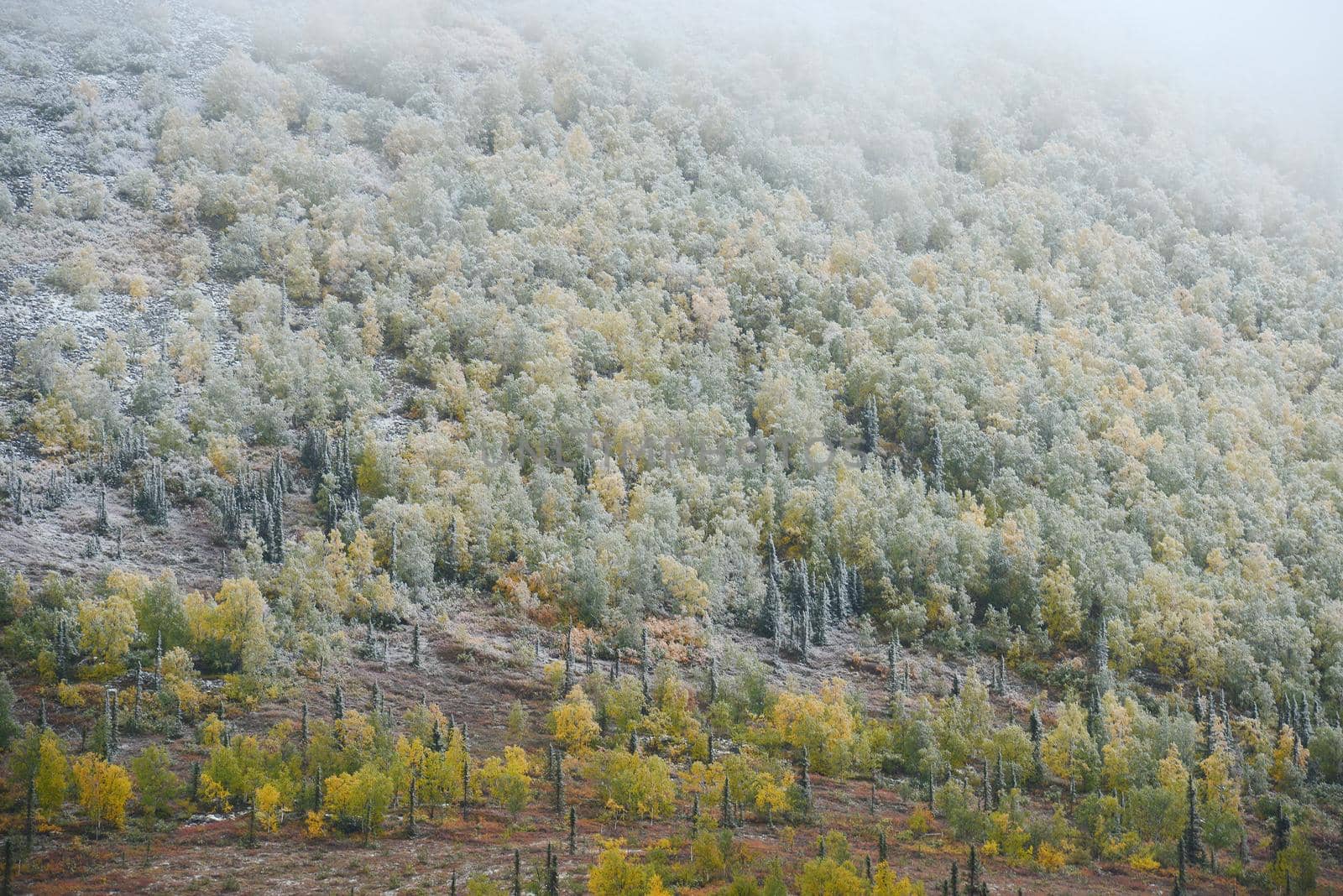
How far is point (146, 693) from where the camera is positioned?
11969 cm

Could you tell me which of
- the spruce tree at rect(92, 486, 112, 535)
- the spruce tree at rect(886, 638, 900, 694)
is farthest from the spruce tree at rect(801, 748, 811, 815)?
the spruce tree at rect(92, 486, 112, 535)

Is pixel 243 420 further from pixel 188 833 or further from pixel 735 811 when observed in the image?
pixel 735 811

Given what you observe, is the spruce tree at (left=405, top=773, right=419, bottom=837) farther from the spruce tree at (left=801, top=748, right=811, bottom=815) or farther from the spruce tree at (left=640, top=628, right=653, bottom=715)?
the spruce tree at (left=801, top=748, right=811, bottom=815)

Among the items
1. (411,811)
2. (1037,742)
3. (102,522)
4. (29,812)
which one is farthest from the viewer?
(102,522)

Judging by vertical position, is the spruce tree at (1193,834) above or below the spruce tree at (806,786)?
below

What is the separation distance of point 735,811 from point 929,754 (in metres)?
23.4

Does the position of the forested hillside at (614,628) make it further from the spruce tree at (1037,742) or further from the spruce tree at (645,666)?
the spruce tree at (1037,742)

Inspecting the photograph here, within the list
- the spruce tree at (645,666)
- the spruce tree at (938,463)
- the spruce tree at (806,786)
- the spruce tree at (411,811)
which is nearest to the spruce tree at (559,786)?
the spruce tree at (411,811)

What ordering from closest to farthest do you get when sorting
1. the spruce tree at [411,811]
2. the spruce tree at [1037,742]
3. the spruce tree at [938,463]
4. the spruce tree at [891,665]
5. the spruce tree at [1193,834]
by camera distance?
the spruce tree at [411,811], the spruce tree at [1193,834], the spruce tree at [1037,742], the spruce tree at [891,665], the spruce tree at [938,463]

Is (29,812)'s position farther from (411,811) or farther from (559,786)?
(559,786)

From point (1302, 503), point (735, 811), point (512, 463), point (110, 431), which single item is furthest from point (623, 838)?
point (1302, 503)

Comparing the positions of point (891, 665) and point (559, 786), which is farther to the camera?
point (891, 665)

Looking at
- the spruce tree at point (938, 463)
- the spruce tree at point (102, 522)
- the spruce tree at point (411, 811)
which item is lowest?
the spruce tree at point (411, 811)

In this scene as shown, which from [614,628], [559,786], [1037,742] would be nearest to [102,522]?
[614,628]
